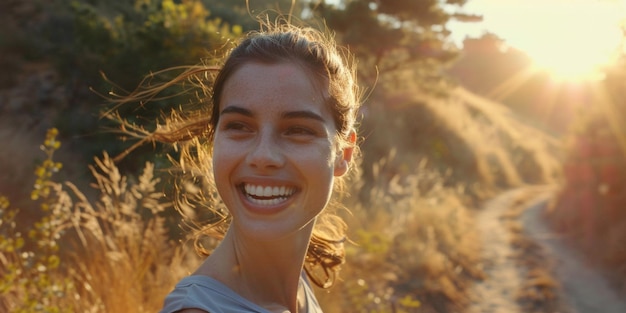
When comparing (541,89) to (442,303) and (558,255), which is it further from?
(442,303)

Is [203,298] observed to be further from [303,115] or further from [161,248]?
[161,248]

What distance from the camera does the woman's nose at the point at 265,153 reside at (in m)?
1.68

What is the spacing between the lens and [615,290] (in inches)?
344

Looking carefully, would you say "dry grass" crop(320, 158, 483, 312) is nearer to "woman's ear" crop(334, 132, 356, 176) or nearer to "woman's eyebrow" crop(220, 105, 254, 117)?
"woman's ear" crop(334, 132, 356, 176)

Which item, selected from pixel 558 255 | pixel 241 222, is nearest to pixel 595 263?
pixel 558 255

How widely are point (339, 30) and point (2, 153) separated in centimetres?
953

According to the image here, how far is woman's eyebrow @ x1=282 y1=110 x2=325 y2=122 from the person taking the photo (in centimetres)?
175

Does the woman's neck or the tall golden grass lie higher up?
the woman's neck

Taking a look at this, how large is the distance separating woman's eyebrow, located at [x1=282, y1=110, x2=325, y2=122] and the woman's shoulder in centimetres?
51

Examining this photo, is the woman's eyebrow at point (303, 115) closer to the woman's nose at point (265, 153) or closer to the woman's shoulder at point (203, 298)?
the woman's nose at point (265, 153)

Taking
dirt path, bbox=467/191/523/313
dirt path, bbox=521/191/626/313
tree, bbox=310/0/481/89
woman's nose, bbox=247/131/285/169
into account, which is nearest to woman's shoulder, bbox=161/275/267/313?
woman's nose, bbox=247/131/285/169

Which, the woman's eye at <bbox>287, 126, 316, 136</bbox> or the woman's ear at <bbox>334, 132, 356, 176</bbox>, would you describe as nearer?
the woman's eye at <bbox>287, 126, 316, 136</bbox>

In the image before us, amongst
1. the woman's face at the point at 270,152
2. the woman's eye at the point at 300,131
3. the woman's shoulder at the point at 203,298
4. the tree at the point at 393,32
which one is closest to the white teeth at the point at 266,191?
the woman's face at the point at 270,152

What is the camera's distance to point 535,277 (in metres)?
9.05
